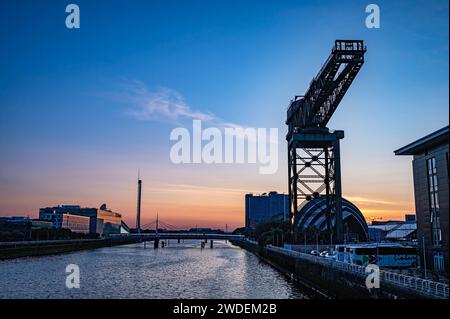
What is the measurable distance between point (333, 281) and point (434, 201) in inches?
386

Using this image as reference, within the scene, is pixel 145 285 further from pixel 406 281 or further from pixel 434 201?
pixel 434 201

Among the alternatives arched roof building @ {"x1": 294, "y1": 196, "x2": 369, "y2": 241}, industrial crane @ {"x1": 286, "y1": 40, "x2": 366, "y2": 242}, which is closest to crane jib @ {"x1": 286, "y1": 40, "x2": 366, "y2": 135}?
industrial crane @ {"x1": 286, "y1": 40, "x2": 366, "y2": 242}

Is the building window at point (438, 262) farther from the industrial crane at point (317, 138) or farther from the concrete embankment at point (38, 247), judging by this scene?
the concrete embankment at point (38, 247)

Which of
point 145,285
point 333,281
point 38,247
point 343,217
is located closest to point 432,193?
point 333,281

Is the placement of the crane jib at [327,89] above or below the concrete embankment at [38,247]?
above

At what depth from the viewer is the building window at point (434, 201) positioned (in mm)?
33688

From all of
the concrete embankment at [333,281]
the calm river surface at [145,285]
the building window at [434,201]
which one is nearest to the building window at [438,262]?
the building window at [434,201]

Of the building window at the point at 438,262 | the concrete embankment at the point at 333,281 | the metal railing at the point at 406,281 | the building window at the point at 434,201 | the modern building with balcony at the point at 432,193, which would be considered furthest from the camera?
the building window at the point at 434,201

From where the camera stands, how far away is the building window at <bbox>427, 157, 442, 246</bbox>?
33.7 metres

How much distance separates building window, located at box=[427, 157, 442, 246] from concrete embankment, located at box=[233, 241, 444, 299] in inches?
314

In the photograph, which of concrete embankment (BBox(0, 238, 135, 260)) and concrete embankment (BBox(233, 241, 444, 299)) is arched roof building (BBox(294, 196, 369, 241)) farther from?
concrete embankment (BBox(0, 238, 135, 260))

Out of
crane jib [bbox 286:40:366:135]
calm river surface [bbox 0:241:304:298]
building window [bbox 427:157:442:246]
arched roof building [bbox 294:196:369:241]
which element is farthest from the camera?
arched roof building [bbox 294:196:369:241]

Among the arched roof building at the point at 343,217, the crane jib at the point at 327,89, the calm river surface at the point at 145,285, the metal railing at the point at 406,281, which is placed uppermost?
the crane jib at the point at 327,89
